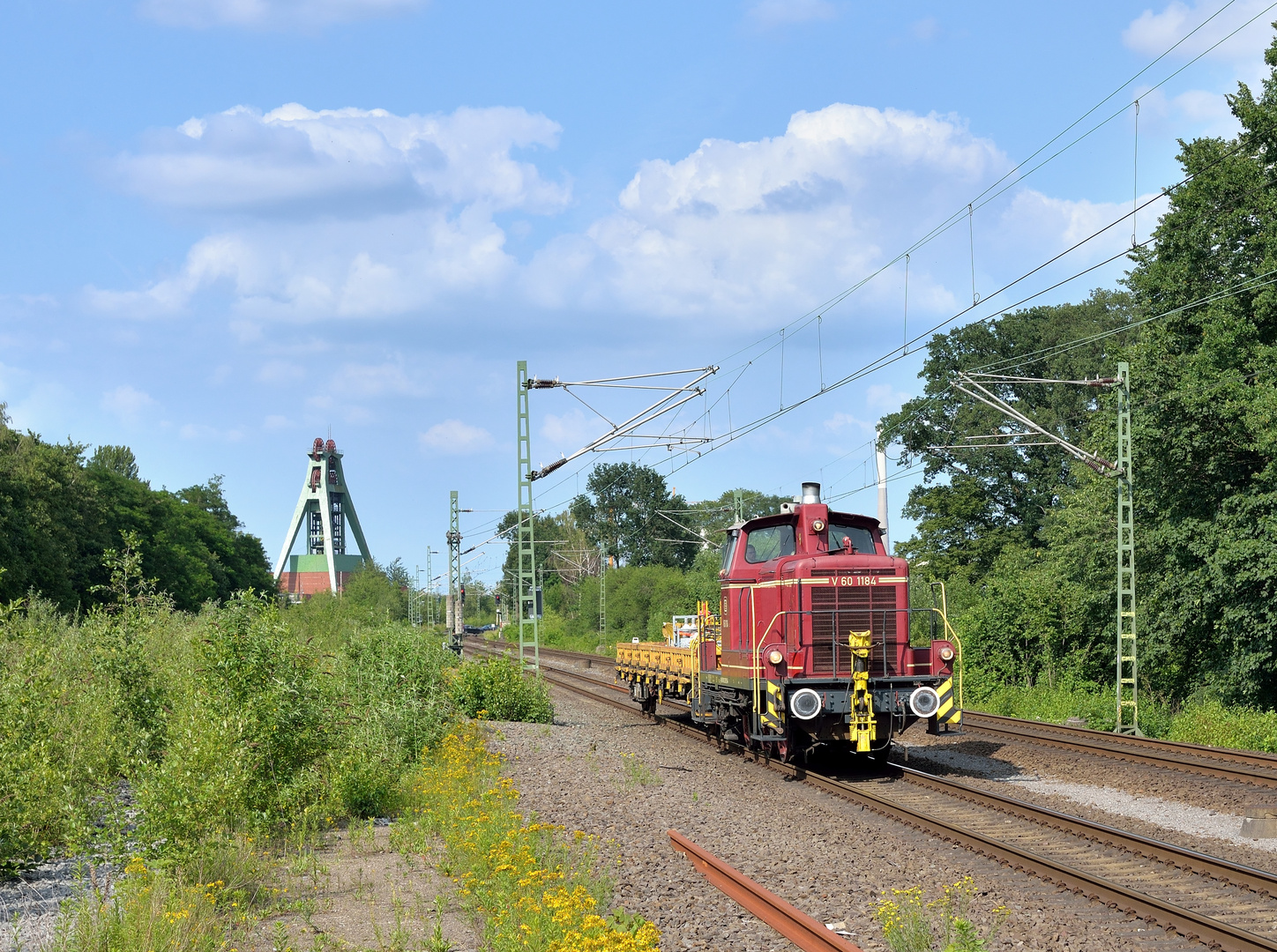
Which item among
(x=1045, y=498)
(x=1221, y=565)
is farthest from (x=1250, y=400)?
(x=1045, y=498)

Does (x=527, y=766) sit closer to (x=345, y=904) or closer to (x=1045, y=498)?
(x=345, y=904)

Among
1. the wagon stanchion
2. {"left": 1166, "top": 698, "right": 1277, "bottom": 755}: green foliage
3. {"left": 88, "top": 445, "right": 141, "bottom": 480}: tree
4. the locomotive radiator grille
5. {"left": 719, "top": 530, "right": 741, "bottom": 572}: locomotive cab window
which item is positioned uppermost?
{"left": 88, "top": 445, "right": 141, "bottom": 480}: tree

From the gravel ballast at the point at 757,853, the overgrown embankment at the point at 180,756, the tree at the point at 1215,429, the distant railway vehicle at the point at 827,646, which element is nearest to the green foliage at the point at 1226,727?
the tree at the point at 1215,429

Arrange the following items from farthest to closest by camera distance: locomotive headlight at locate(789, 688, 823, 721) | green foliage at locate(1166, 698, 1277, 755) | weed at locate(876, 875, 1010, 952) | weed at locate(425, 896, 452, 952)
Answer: green foliage at locate(1166, 698, 1277, 755) < locomotive headlight at locate(789, 688, 823, 721) < weed at locate(425, 896, 452, 952) < weed at locate(876, 875, 1010, 952)

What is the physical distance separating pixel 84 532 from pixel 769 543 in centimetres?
5327

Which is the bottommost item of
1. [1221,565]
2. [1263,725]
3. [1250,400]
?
[1263,725]

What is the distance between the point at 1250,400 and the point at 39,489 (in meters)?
48.9

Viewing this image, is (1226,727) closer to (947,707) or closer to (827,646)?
(947,707)

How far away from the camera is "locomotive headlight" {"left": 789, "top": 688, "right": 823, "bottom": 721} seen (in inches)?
566

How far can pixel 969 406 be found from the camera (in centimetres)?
5172

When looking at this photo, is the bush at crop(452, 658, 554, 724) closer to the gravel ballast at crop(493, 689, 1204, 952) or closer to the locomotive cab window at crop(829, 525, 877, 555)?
the gravel ballast at crop(493, 689, 1204, 952)

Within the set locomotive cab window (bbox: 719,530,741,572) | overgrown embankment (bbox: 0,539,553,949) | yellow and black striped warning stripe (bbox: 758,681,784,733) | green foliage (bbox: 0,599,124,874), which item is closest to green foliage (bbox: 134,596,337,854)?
overgrown embankment (bbox: 0,539,553,949)

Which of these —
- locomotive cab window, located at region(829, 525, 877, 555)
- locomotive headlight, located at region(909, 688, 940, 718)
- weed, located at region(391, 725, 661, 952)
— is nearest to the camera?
weed, located at region(391, 725, 661, 952)

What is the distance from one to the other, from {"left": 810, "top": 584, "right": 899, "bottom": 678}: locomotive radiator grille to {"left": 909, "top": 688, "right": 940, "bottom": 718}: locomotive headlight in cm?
62
